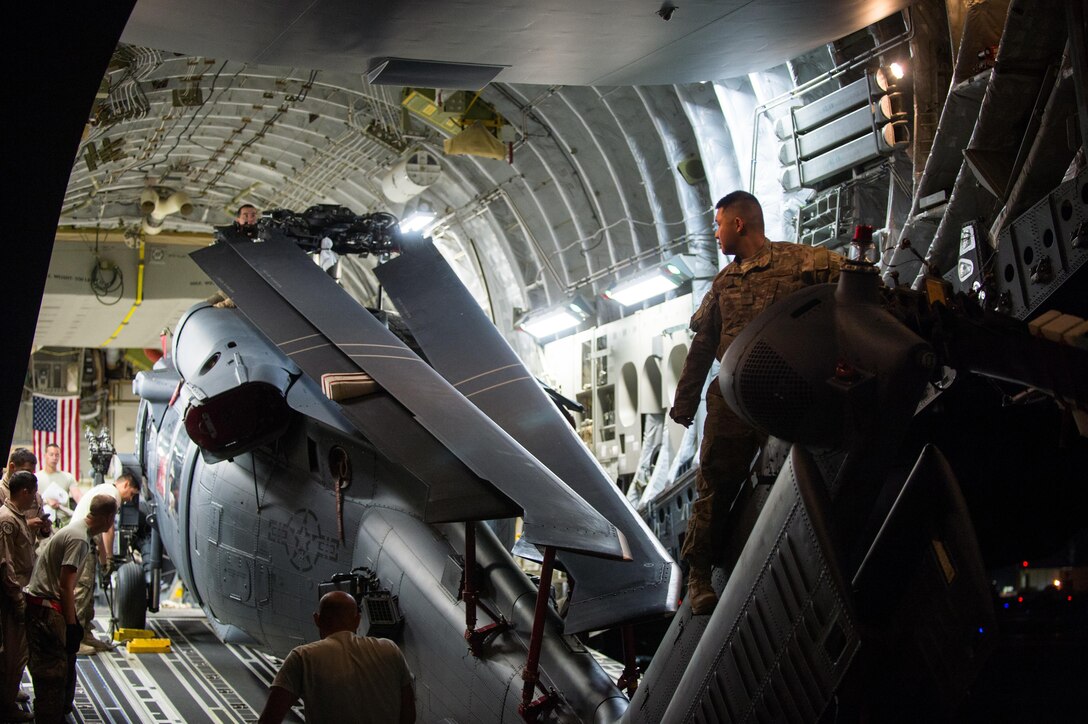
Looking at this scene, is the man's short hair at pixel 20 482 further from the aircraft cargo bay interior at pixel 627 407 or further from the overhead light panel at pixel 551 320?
the overhead light panel at pixel 551 320

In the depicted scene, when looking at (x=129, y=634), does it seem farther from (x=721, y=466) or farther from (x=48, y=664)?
(x=721, y=466)

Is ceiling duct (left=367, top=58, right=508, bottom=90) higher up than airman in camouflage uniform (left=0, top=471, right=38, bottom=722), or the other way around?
ceiling duct (left=367, top=58, right=508, bottom=90)

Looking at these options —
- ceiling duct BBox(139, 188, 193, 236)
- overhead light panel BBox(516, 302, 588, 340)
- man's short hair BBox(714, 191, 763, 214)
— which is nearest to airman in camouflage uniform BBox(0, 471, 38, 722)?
man's short hair BBox(714, 191, 763, 214)

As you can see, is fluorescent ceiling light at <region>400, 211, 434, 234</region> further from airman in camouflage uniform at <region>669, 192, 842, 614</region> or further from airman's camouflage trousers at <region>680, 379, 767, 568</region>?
airman's camouflage trousers at <region>680, 379, 767, 568</region>

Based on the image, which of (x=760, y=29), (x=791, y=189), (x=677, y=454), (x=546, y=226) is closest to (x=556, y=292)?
(x=546, y=226)

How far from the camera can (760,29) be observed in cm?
785

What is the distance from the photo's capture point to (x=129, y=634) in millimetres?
9031

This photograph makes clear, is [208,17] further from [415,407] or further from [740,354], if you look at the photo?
[740,354]

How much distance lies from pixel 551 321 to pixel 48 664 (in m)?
10.8

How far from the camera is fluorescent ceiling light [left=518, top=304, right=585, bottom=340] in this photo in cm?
1595

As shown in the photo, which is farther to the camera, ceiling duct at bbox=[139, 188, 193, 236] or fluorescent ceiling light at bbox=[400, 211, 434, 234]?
ceiling duct at bbox=[139, 188, 193, 236]

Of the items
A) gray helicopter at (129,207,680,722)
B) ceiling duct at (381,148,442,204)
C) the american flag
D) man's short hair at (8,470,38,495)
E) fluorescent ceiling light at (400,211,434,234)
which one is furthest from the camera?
the american flag

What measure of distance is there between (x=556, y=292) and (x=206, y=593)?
9627 millimetres

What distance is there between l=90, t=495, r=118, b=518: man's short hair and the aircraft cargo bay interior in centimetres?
3
